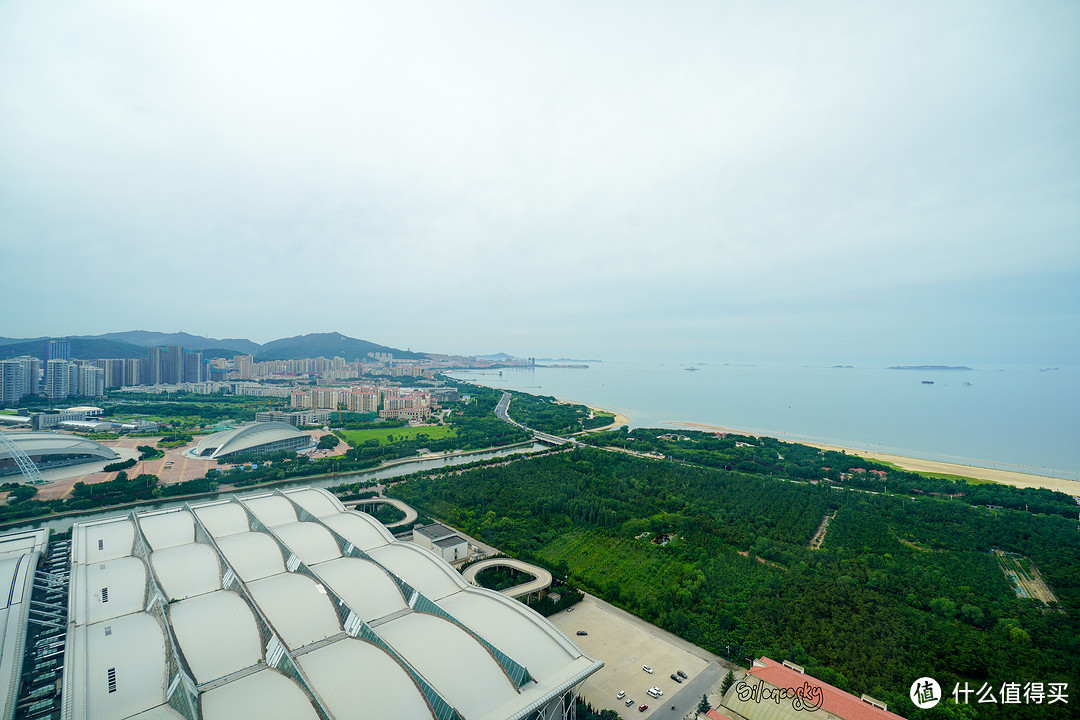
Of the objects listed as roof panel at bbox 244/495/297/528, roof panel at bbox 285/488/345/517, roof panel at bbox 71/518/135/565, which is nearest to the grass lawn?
roof panel at bbox 285/488/345/517

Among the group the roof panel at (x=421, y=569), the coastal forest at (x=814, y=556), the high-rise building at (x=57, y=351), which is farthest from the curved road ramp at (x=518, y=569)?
the high-rise building at (x=57, y=351)

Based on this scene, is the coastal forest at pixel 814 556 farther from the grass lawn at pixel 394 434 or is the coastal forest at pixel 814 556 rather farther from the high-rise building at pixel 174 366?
the high-rise building at pixel 174 366

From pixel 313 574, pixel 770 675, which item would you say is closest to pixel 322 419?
pixel 313 574

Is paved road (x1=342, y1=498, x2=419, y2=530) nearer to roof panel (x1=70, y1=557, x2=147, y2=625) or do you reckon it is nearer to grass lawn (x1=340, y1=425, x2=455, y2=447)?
roof panel (x1=70, y1=557, x2=147, y2=625)

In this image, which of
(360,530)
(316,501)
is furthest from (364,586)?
(316,501)

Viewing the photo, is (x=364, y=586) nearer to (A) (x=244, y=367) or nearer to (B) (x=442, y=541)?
(B) (x=442, y=541)

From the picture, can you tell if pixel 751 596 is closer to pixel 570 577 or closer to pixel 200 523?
pixel 570 577
